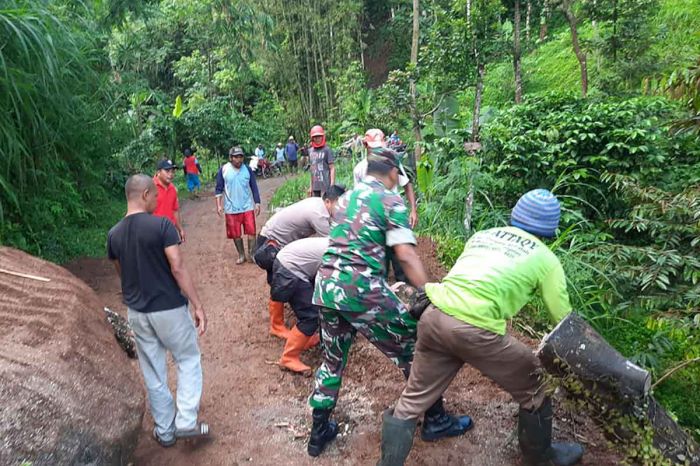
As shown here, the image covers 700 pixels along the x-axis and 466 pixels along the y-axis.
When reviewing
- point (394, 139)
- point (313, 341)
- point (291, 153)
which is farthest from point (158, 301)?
Result: point (291, 153)

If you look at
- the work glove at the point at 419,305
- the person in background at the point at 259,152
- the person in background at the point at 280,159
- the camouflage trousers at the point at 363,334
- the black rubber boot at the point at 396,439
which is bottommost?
the person in background at the point at 280,159

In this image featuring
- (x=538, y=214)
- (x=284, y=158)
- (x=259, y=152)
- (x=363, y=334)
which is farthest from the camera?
(x=284, y=158)

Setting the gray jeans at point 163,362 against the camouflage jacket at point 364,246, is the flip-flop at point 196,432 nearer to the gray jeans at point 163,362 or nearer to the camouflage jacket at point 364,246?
the gray jeans at point 163,362

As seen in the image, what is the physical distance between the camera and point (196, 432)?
125 inches

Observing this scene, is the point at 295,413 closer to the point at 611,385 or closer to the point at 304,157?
the point at 611,385

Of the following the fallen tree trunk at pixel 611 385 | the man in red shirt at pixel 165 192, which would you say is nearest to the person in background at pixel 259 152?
the man in red shirt at pixel 165 192

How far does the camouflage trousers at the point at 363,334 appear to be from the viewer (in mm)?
2893

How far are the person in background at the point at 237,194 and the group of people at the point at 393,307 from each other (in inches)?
138

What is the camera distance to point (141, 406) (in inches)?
119

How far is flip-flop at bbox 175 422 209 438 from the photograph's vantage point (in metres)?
3.17

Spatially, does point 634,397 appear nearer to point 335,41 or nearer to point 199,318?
point 199,318

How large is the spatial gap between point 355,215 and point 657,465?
185cm

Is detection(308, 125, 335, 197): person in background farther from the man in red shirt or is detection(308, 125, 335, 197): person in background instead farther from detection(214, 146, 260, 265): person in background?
the man in red shirt

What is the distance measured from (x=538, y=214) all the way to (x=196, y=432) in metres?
2.38
